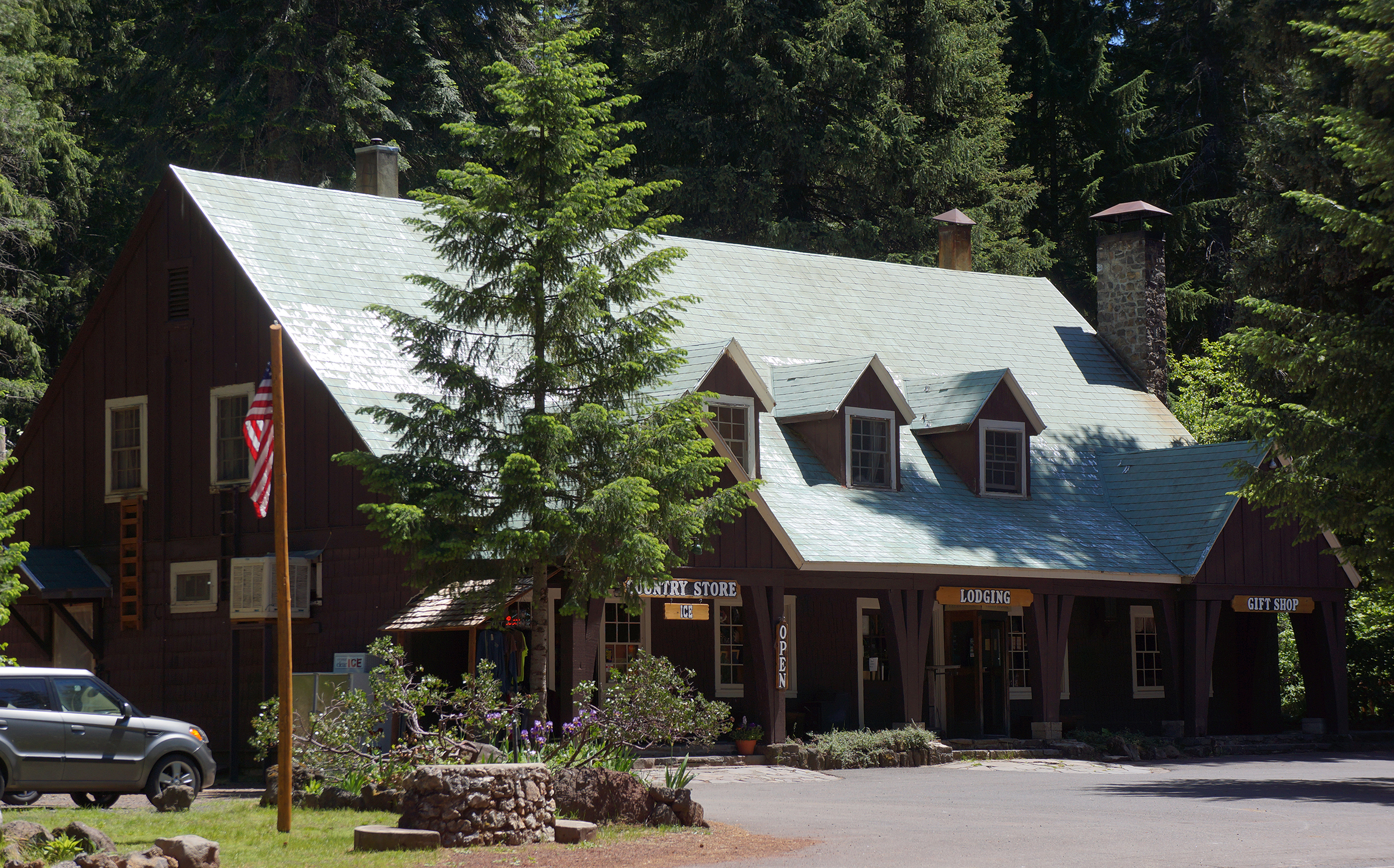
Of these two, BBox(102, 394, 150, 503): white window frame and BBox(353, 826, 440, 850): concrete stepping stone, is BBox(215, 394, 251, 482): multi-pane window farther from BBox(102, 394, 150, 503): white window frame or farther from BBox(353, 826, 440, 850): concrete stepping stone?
BBox(353, 826, 440, 850): concrete stepping stone

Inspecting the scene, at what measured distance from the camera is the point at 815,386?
85.6ft

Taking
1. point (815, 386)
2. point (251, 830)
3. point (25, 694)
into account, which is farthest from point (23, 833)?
point (815, 386)

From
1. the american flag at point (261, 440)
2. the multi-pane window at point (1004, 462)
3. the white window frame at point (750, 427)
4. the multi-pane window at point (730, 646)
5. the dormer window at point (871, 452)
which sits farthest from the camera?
the multi-pane window at point (1004, 462)

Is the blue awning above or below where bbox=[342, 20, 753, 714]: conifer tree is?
below

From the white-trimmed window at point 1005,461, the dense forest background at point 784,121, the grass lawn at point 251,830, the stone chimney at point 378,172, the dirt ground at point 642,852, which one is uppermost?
the dense forest background at point 784,121

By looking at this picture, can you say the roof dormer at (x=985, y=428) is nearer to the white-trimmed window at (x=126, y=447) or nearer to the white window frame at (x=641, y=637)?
the white window frame at (x=641, y=637)

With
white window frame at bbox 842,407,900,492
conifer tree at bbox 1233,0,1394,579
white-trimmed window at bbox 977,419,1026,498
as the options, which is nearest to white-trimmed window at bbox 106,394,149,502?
white window frame at bbox 842,407,900,492

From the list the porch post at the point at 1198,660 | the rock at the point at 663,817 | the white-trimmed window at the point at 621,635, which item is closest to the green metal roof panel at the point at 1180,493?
the porch post at the point at 1198,660

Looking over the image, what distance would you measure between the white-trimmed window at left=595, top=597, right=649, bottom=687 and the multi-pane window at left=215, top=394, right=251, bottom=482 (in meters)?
5.29

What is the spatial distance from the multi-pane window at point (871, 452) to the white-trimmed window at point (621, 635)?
13.6ft

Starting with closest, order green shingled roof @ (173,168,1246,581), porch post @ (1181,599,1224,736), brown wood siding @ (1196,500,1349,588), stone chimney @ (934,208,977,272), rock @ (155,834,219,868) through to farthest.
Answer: rock @ (155,834,219,868) < green shingled roof @ (173,168,1246,581) < porch post @ (1181,599,1224,736) < brown wood siding @ (1196,500,1349,588) < stone chimney @ (934,208,977,272)

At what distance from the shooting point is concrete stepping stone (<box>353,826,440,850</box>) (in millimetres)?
12906

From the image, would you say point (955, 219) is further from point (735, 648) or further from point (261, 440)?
point (261, 440)

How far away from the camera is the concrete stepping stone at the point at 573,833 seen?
535 inches
